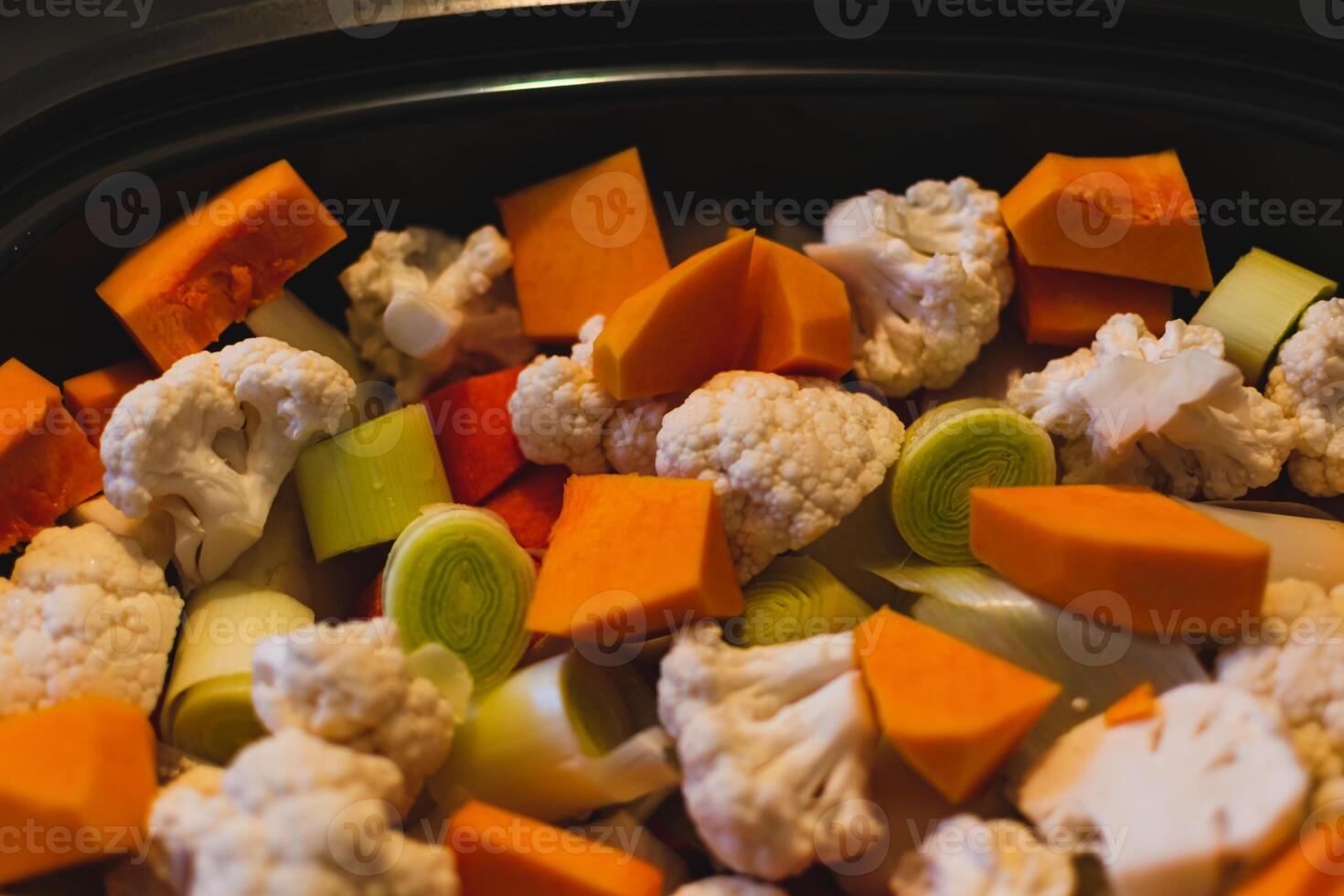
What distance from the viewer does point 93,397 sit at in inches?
51.9

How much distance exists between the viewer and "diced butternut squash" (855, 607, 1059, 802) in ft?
3.27

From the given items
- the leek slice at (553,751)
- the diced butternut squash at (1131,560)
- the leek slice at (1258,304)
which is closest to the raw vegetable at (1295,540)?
the diced butternut squash at (1131,560)

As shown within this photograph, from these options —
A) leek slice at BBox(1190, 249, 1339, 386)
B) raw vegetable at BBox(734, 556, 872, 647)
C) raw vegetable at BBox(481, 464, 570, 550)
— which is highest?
leek slice at BBox(1190, 249, 1339, 386)

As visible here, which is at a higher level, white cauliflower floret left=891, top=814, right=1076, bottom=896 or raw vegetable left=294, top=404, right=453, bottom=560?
raw vegetable left=294, top=404, right=453, bottom=560

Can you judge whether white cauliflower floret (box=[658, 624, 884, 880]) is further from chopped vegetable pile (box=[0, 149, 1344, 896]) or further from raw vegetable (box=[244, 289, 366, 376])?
raw vegetable (box=[244, 289, 366, 376])

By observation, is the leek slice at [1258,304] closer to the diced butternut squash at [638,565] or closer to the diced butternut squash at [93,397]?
the diced butternut squash at [638,565]

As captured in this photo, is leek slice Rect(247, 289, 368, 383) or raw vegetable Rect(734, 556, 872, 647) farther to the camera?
leek slice Rect(247, 289, 368, 383)

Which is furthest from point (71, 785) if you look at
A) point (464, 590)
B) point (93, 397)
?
point (93, 397)

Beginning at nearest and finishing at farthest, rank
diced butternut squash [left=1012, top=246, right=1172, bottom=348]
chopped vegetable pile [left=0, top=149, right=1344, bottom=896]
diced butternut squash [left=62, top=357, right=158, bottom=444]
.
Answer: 1. chopped vegetable pile [left=0, top=149, right=1344, bottom=896]
2. diced butternut squash [left=62, top=357, right=158, bottom=444]
3. diced butternut squash [left=1012, top=246, right=1172, bottom=348]

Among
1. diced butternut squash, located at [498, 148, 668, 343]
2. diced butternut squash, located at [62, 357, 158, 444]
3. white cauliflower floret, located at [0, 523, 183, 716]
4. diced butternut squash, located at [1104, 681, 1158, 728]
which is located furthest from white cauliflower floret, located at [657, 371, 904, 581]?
diced butternut squash, located at [62, 357, 158, 444]

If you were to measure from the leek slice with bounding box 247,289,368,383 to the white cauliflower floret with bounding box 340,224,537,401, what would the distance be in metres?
0.02

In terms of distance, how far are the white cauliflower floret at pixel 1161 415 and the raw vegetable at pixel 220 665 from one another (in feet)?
3.43

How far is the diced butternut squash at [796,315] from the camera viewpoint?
1.34 m

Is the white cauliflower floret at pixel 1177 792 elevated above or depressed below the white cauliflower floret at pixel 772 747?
below
